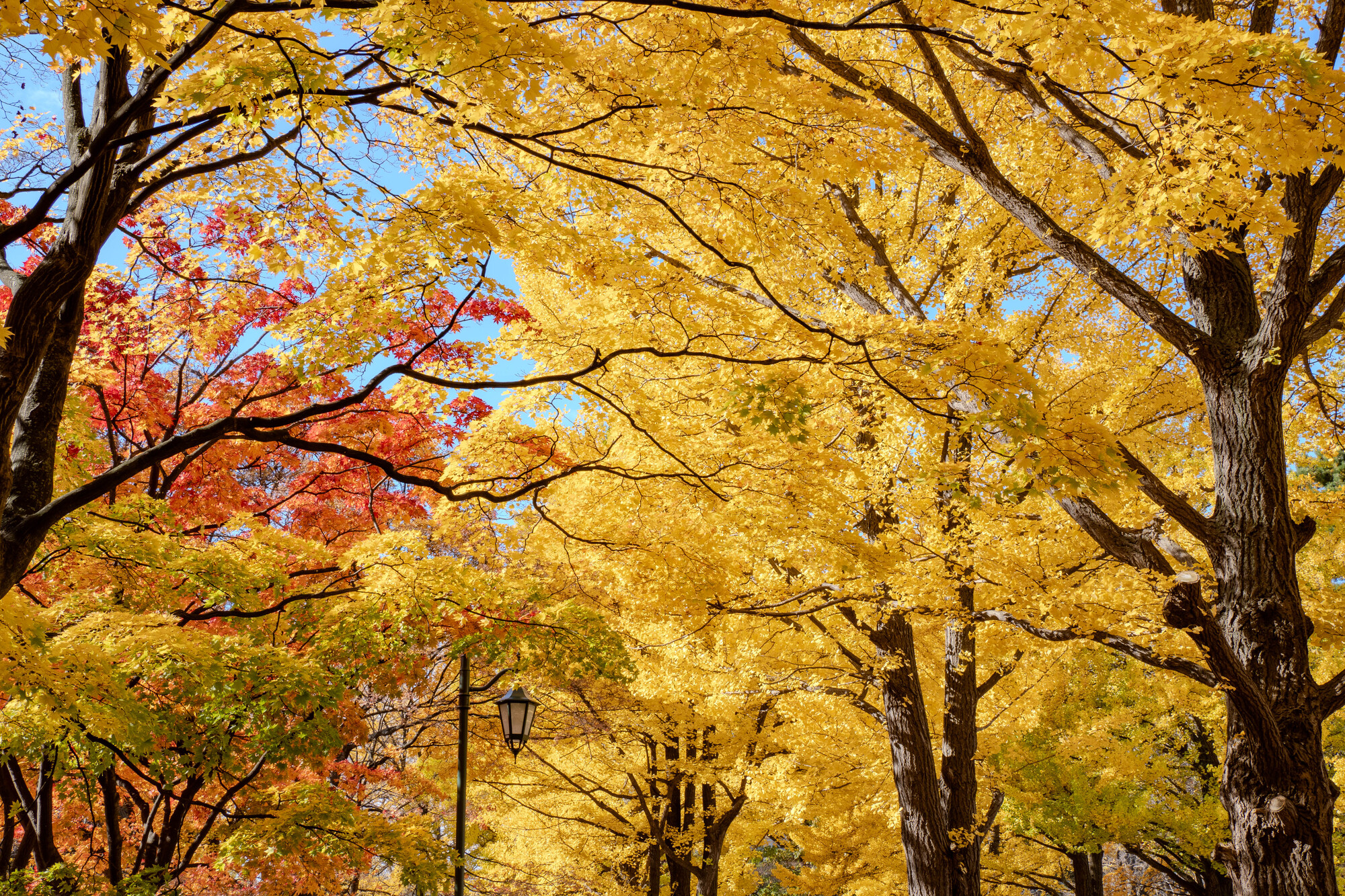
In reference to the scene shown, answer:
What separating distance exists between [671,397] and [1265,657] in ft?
16.5

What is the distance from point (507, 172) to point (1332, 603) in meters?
8.73

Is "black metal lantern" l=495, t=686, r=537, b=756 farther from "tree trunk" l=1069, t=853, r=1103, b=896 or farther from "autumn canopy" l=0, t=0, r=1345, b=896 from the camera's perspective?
"tree trunk" l=1069, t=853, r=1103, b=896

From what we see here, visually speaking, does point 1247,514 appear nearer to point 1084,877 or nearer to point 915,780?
point 915,780

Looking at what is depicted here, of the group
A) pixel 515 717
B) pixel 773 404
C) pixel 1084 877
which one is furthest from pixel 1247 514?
pixel 1084 877

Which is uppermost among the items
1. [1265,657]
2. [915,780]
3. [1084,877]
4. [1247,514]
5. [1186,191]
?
[1186,191]

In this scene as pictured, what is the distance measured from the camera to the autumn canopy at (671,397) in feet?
13.3

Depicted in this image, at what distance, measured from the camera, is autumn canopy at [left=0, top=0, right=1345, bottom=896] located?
4047 millimetres

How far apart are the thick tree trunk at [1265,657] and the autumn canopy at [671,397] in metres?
0.03

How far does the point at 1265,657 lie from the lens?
5594 mm

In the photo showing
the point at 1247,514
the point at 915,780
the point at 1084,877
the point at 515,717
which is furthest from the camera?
the point at 1084,877

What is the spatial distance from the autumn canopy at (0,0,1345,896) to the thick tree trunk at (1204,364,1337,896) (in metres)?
0.03

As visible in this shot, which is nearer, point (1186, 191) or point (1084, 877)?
point (1186, 191)

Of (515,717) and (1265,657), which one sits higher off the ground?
(1265,657)

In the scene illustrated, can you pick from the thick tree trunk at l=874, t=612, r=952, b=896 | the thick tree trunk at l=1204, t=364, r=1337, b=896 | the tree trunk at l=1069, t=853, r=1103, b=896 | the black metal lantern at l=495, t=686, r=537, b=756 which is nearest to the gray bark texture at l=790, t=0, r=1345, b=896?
the thick tree trunk at l=1204, t=364, r=1337, b=896
